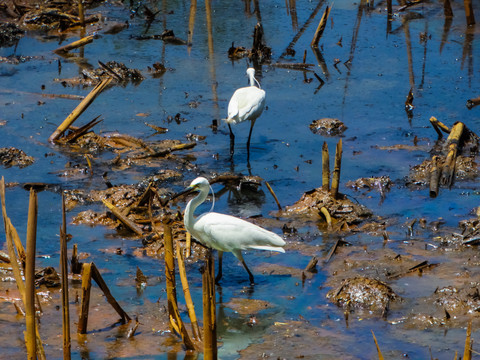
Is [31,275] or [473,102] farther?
[473,102]

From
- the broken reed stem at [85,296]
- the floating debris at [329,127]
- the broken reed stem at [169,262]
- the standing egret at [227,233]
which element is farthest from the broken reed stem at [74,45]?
the broken reed stem at [169,262]

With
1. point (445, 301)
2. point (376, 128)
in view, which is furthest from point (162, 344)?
Answer: point (376, 128)

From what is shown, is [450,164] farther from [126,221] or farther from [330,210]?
[126,221]

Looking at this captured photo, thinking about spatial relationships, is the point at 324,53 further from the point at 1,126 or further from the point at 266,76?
the point at 1,126

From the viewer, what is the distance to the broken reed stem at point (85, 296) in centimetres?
516

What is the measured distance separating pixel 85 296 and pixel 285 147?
562cm

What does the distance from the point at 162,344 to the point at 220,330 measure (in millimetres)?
580

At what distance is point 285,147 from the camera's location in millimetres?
10438

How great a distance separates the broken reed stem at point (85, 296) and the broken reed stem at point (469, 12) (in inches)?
502

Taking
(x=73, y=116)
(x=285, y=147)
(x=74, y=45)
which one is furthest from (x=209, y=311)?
(x=74, y=45)

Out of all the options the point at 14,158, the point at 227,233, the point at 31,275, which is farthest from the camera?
the point at 14,158

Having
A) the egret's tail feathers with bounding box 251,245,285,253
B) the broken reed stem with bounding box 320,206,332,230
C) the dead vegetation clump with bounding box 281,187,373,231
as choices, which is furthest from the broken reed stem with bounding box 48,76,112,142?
the egret's tail feathers with bounding box 251,245,285,253

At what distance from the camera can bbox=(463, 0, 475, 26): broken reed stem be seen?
51.7 feet

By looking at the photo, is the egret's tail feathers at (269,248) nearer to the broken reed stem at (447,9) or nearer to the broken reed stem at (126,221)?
the broken reed stem at (126,221)
